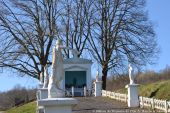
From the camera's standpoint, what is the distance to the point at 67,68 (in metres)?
38.8

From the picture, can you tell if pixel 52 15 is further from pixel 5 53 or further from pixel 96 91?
pixel 96 91

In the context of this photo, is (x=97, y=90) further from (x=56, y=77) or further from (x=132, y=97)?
(x=56, y=77)

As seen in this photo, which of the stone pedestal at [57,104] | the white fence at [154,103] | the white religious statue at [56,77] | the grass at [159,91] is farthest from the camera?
the grass at [159,91]

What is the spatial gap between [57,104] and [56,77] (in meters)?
1.28

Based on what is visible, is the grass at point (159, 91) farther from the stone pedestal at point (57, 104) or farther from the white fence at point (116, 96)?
the stone pedestal at point (57, 104)

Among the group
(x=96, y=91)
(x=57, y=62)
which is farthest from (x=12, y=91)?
(x=57, y=62)

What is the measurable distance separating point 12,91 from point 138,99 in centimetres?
7764

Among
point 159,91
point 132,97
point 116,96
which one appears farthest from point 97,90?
point 132,97

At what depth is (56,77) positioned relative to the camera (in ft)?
37.9

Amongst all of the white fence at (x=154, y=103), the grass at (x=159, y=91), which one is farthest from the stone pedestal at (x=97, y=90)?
the white fence at (x=154, y=103)

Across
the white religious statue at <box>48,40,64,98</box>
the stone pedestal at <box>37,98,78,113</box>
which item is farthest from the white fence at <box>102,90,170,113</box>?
the stone pedestal at <box>37,98,78,113</box>

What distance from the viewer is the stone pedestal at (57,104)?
1042 cm

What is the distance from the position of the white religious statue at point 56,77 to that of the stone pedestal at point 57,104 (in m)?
0.69

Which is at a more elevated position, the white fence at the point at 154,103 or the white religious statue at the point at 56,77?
the white religious statue at the point at 56,77
